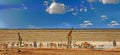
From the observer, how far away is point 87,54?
41.2 metres

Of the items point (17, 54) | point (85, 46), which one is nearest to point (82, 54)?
point (17, 54)

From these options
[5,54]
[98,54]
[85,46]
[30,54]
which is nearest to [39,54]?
[30,54]

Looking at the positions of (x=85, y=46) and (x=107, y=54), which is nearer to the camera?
(x=107, y=54)

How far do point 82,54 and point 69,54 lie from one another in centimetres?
134

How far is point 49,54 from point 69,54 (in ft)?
6.76

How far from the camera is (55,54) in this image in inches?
1628

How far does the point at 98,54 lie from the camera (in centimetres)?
4097

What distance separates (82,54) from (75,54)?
0.72 m

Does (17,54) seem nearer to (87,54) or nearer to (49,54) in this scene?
(49,54)

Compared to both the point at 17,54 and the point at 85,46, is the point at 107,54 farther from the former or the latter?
the point at 85,46

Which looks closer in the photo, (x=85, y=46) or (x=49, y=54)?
(x=49, y=54)

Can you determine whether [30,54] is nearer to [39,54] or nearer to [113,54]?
[39,54]

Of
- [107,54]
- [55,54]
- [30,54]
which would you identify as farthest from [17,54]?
[107,54]

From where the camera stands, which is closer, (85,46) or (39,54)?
(39,54)
